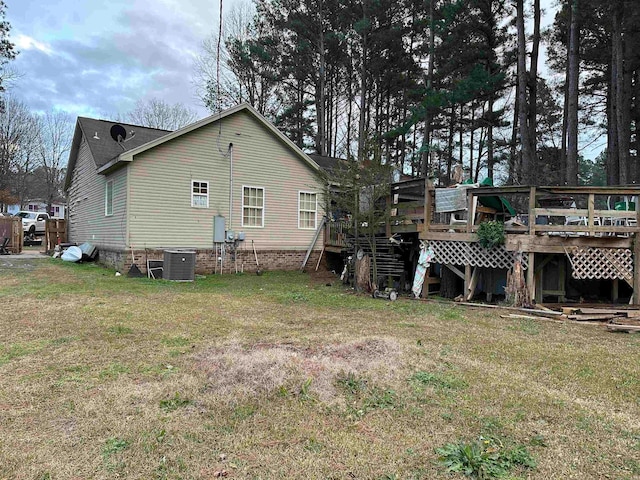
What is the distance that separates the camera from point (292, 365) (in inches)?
152

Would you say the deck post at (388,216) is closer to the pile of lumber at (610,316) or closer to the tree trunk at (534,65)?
the pile of lumber at (610,316)

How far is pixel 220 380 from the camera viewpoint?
3.58 m

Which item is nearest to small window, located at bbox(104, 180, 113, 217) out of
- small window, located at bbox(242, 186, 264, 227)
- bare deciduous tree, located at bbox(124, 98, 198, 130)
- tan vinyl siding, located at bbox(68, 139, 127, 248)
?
tan vinyl siding, located at bbox(68, 139, 127, 248)

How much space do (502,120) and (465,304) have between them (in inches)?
727

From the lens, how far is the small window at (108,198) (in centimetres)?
1294

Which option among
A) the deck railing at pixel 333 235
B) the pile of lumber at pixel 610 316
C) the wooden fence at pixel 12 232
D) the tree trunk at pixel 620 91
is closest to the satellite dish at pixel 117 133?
the wooden fence at pixel 12 232

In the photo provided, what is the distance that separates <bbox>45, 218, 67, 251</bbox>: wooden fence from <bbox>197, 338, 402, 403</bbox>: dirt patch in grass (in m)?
18.2

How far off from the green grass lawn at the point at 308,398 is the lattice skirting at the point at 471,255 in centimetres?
204

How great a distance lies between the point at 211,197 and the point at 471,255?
8012 millimetres

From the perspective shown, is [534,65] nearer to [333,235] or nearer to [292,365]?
[333,235]

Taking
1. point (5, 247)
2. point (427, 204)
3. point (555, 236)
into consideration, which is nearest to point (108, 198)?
point (5, 247)

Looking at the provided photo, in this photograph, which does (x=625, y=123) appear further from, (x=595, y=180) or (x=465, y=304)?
(x=595, y=180)

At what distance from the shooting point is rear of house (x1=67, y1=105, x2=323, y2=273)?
11742mm

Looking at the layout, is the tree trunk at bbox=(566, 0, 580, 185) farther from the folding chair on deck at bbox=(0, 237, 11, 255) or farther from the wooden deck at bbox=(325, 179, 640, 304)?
the folding chair on deck at bbox=(0, 237, 11, 255)
